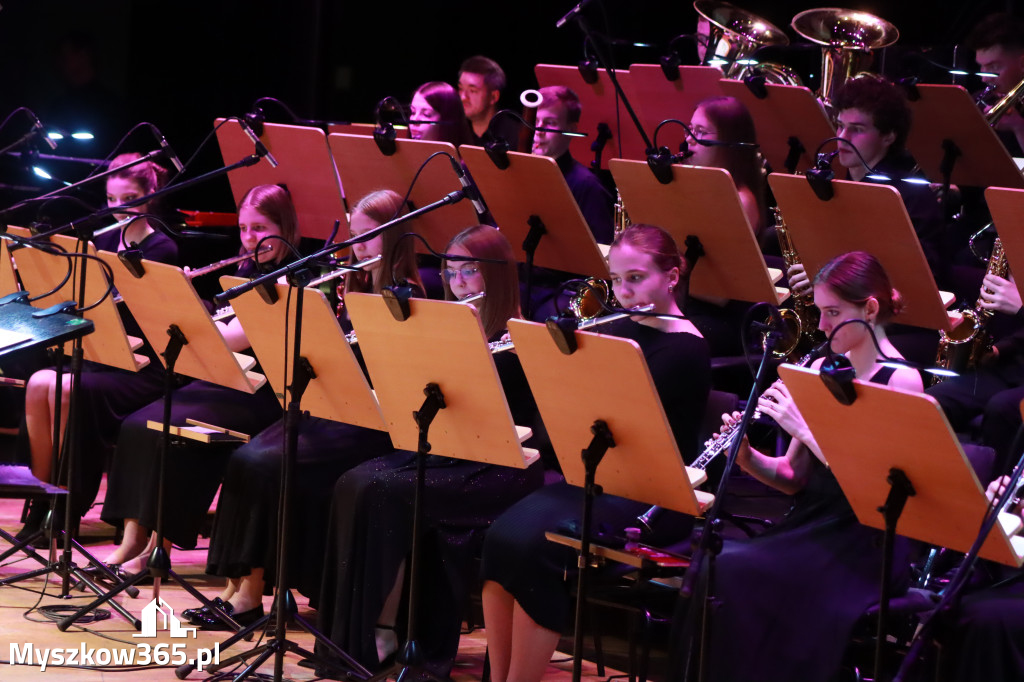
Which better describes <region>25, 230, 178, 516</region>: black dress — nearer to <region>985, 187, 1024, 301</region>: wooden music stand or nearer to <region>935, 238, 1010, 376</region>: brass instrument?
<region>935, 238, 1010, 376</region>: brass instrument

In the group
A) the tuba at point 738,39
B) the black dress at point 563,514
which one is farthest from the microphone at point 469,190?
the tuba at point 738,39

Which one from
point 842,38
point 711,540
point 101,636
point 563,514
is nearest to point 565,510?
point 563,514

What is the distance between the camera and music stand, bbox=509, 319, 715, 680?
262cm

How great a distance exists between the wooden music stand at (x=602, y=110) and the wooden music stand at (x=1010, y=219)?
2026 mm

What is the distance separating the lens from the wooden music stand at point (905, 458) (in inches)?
91.4

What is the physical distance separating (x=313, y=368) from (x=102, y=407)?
1546mm

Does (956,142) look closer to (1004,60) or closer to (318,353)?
(1004,60)

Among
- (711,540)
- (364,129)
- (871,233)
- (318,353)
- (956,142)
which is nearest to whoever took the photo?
(711,540)

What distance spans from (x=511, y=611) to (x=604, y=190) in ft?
6.35

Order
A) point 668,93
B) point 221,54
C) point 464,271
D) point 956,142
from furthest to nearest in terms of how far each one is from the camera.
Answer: point 221,54
point 668,93
point 956,142
point 464,271

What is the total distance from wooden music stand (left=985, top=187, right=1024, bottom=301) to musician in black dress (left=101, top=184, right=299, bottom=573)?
83.3 inches

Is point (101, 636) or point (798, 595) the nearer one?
point (798, 595)

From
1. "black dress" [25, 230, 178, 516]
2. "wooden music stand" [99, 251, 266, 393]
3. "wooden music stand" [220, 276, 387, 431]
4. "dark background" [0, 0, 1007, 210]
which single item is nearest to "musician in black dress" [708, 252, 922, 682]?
Answer: "wooden music stand" [220, 276, 387, 431]

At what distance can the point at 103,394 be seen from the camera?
181 inches
